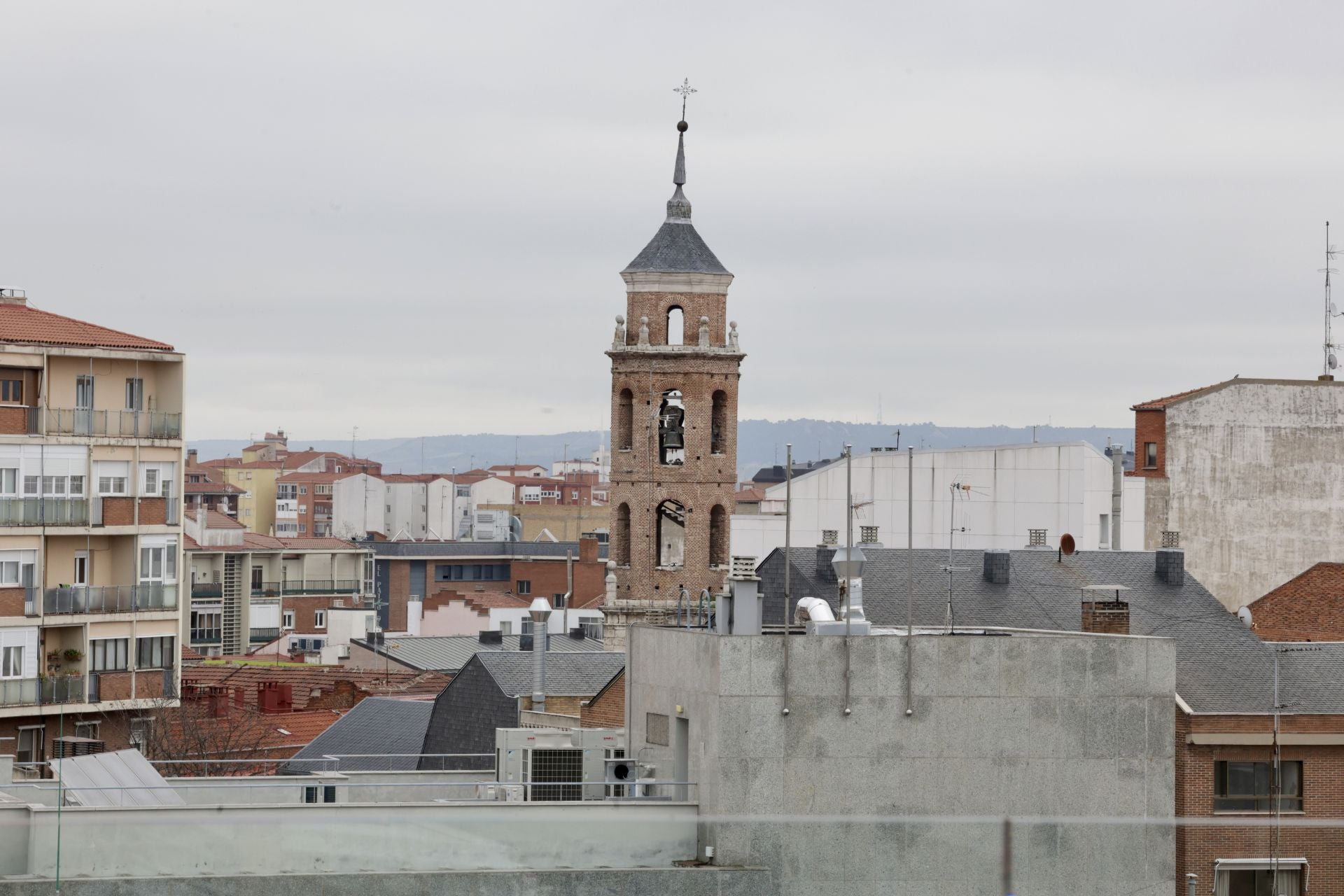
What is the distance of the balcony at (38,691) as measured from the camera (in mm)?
54719

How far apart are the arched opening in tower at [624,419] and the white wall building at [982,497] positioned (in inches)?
195

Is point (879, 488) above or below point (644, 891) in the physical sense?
above

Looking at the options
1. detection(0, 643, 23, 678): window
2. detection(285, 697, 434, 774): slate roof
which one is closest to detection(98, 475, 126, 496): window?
detection(0, 643, 23, 678): window

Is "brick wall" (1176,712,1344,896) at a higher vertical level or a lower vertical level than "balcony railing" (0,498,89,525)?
lower

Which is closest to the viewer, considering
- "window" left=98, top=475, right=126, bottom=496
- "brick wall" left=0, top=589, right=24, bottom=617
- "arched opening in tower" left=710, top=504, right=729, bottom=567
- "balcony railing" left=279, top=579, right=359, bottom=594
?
"brick wall" left=0, top=589, right=24, bottom=617

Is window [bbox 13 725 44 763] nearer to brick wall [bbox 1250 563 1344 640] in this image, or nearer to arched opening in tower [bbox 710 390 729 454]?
brick wall [bbox 1250 563 1344 640]

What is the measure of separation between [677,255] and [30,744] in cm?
3669

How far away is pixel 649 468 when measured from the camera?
8606cm

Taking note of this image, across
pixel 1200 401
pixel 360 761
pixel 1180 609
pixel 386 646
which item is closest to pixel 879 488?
pixel 1200 401

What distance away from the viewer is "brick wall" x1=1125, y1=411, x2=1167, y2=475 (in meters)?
84.1

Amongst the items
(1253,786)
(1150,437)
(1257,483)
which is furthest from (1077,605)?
(1150,437)

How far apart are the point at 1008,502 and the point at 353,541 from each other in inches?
3876

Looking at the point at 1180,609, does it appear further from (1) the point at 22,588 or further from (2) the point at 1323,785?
(1) the point at 22,588

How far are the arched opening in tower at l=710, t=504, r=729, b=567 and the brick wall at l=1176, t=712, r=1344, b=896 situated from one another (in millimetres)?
43700
